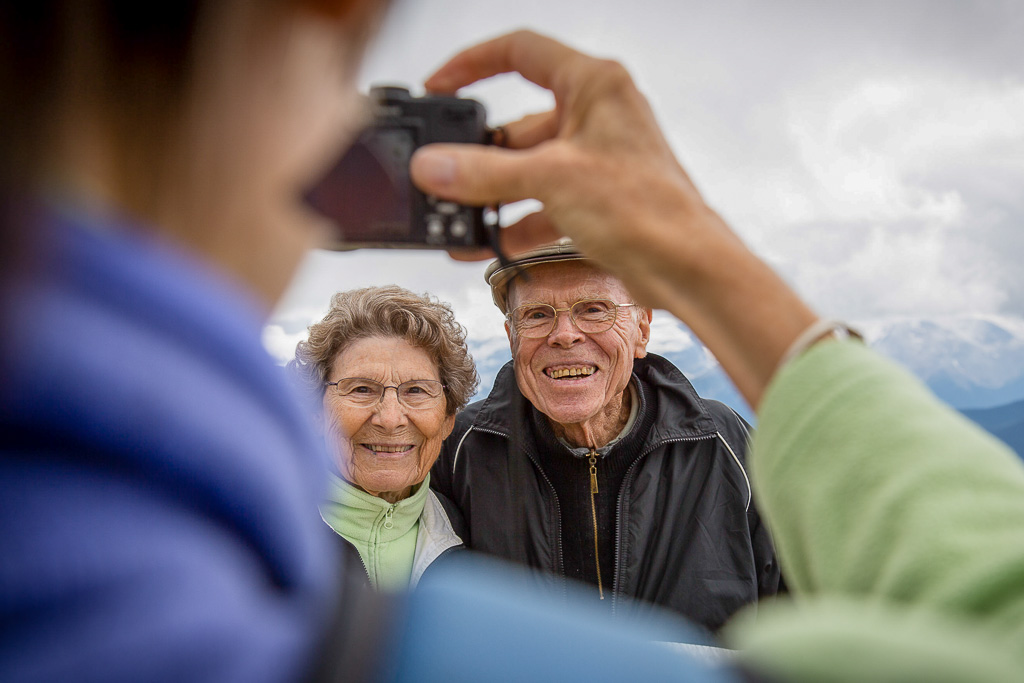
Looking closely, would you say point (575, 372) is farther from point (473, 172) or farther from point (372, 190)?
point (372, 190)

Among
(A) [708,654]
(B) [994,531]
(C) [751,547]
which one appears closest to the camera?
(B) [994,531]

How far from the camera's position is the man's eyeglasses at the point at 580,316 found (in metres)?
2.57

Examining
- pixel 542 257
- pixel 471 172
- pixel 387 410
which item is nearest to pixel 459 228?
pixel 471 172

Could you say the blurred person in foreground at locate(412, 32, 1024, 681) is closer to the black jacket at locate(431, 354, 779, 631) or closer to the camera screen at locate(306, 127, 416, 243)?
the camera screen at locate(306, 127, 416, 243)

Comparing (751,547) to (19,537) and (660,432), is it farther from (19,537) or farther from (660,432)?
(19,537)

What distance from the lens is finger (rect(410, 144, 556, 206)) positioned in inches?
33.3

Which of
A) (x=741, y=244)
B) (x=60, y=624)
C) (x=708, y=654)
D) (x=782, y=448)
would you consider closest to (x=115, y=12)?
(x=60, y=624)

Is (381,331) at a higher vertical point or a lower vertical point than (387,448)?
higher

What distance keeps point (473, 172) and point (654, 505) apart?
5.67 ft

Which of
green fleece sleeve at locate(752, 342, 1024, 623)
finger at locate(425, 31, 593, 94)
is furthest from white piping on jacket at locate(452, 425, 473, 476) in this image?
green fleece sleeve at locate(752, 342, 1024, 623)

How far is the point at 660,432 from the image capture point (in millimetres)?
2369

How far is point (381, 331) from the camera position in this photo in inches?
95.2

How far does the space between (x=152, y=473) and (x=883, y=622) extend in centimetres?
31

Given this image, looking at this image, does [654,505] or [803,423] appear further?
[654,505]
